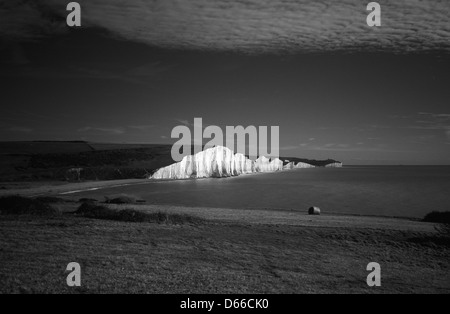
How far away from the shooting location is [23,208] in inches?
882

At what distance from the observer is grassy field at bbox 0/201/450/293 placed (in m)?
9.46

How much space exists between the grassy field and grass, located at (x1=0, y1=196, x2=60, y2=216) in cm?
205

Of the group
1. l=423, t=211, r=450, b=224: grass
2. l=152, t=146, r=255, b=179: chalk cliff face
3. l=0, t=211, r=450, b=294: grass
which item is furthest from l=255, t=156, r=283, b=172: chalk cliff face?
l=0, t=211, r=450, b=294: grass

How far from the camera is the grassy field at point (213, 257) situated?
946 cm

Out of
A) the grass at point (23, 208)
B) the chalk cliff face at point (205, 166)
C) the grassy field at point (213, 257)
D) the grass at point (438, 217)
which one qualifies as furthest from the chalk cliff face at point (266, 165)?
the grassy field at point (213, 257)

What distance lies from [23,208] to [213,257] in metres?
16.5

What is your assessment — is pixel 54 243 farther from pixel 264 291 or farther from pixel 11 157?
pixel 11 157

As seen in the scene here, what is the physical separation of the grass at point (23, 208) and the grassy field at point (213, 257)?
2.05 m

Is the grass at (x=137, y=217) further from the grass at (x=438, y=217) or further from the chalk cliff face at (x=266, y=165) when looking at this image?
the chalk cliff face at (x=266, y=165)

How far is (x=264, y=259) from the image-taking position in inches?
516

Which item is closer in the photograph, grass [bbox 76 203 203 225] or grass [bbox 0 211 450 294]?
grass [bbox 0 211 450 294]

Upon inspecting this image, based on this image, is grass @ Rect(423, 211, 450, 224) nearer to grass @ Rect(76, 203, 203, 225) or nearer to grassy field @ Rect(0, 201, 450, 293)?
grassy field @ Rect(0, 201, 450, 293)

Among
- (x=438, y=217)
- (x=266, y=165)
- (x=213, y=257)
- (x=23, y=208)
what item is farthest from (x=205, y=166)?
(x=213, y=257)
